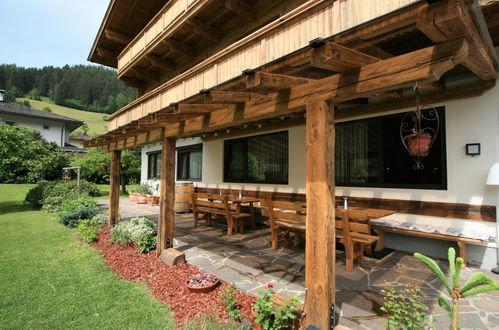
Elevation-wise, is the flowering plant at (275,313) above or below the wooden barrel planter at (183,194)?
below

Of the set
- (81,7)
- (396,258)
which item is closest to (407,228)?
(396,258)

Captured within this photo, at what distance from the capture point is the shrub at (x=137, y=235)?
19.3ft

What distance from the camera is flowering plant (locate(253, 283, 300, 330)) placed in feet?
8.71

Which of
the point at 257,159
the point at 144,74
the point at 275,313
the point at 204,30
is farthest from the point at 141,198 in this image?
the point at 275,313

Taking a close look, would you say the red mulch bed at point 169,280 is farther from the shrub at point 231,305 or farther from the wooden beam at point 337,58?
the wooden beam at point 337,58

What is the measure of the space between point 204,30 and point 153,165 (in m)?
9.40

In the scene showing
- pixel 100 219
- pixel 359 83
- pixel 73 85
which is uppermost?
pixel 73 85

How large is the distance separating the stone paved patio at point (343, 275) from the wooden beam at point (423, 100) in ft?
9.95

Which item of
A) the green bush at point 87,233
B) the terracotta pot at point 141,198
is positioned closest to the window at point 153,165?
the terracotta pot at point 141,198

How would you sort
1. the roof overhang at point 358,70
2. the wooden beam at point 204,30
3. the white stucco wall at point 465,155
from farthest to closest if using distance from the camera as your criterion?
the wooden beam at point 204,30 < the white stucco wall at point 465,155 < the roof overhang at point 358,70

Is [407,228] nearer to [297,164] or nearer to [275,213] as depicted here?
[275,213]

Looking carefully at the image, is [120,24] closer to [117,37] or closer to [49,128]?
[117,37]

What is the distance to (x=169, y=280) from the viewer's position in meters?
4.31

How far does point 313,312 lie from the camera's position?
269 cm
